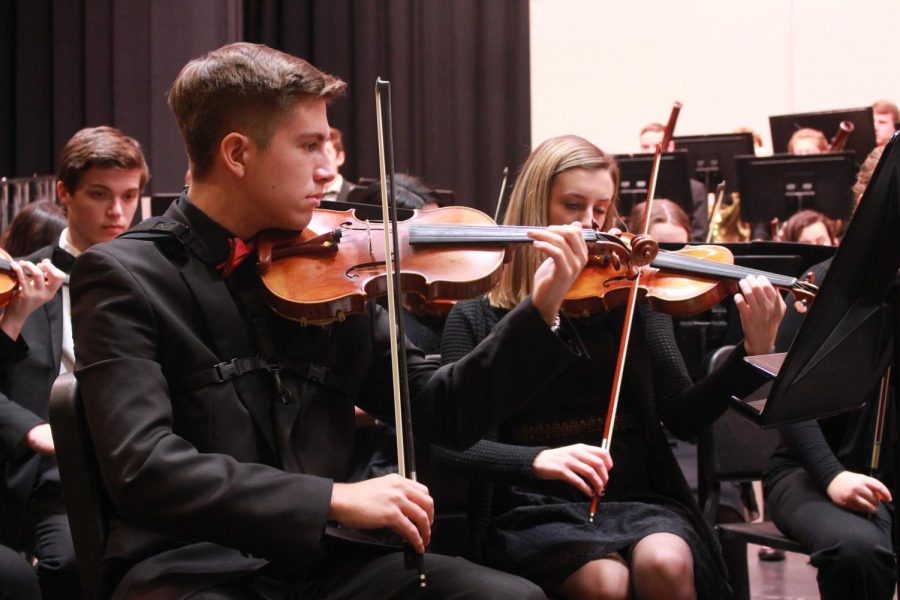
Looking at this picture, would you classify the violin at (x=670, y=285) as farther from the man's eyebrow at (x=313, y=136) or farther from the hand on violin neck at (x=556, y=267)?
the man's eyebrow at (x=313, y=136)

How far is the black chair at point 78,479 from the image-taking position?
138cm

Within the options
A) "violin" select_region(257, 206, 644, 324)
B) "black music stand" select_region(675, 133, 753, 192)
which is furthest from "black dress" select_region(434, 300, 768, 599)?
"black music stand" select_region(675, 133, 753, 192)

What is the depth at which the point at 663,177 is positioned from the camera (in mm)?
5051

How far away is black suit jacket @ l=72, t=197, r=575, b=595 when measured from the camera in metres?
1.32

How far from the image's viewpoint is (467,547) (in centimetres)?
201

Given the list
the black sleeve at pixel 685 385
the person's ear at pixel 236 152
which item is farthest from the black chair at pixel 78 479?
the black sleeve at pixel 685 385

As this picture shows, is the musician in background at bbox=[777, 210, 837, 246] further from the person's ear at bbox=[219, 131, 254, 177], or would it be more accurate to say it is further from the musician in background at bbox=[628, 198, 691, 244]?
the person's ear at bbox=[219, 131, 254, 177]

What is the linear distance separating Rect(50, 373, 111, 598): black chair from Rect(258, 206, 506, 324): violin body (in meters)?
0.32

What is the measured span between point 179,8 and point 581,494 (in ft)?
15.3

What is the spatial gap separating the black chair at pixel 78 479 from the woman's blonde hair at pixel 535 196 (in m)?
0.97

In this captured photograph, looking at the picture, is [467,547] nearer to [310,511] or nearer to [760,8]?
[310,511]

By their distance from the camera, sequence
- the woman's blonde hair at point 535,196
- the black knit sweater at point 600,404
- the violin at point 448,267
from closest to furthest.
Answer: the violin at point 448,267 → the black knit sweater at point 600,404 → the woman's blonde hair at point 535,196

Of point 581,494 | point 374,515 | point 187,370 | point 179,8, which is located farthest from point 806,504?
point 179,8

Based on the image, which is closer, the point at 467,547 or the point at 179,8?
the point at 467,547
